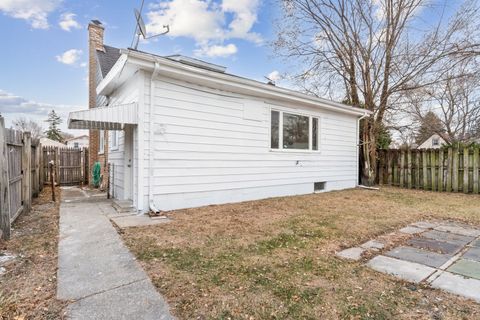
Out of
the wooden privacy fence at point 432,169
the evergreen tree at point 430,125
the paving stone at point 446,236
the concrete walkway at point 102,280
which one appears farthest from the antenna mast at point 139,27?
the evergreen tree at point 430,125

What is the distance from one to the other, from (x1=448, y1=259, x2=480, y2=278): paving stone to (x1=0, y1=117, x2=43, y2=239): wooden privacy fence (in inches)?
215

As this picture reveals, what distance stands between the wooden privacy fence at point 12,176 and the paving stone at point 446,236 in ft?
20.0

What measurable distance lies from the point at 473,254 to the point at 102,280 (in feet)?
14.0

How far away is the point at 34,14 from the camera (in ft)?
31.1

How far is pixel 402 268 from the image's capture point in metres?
3.00

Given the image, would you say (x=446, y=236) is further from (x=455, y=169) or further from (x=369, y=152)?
(x=369, y=152)

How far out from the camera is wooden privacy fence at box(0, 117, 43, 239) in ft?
12.4

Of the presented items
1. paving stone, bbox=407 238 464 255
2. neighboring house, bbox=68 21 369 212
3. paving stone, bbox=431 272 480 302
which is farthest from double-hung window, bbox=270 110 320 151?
paving stone, bbox=431 272 480 302

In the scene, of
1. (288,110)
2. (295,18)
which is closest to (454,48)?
(295,18)

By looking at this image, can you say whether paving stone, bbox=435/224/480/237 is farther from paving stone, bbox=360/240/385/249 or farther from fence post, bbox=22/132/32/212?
fence post, bbox=22/132/32/212

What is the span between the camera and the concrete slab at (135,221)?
460cm

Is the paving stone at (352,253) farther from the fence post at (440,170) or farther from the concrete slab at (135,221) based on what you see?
the fence post at (440,170)

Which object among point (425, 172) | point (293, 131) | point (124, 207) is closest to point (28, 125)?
point (124, 207)

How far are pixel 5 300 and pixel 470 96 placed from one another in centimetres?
2205
